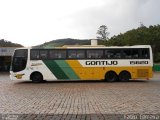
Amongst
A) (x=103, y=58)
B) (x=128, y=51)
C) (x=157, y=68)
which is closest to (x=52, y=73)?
(x=103, y=58)

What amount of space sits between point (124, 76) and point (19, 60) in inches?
349

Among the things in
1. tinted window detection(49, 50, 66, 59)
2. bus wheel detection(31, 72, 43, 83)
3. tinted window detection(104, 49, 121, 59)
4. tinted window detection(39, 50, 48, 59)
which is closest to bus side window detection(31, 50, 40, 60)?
tinted window detection(39, 50, 48, 59)

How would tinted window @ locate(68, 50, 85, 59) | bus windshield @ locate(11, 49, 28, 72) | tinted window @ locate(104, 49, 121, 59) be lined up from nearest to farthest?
bus windshield @ locate(11, 49, 28, 72)
tinted window @ locate(68, 50, 85, 59)
tinted window @ locate(104, 49, 121, 59)

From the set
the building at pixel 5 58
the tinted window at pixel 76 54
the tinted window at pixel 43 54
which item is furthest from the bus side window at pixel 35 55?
the building at pixel 5 58

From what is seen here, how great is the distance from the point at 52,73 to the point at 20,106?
17.6m

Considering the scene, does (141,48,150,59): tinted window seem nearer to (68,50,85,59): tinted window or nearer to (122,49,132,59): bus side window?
(122,49,132,59): bus side window

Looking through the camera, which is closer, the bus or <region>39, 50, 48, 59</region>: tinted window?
the bus

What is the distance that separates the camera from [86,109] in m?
13.5

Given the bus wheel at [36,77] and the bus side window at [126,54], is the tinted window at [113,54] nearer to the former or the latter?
the bus side window at [126,54]

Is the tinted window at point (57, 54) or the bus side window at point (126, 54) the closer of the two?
the tinted window at point (57, 54)

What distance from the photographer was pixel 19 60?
32062mm

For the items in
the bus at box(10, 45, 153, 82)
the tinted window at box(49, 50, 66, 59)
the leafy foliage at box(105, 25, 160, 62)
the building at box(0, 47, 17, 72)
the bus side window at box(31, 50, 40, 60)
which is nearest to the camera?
the bus at box(10, 45, 153, 82)

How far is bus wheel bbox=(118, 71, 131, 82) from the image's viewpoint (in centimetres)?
3259

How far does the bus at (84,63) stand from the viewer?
105 ft
